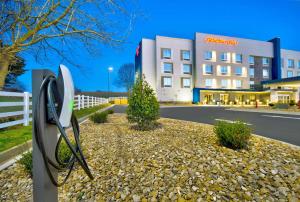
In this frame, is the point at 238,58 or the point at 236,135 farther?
the point at 238,58

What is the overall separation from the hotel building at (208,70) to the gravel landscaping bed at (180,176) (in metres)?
34.6

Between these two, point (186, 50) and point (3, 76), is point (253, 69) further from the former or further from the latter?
point (3, 76)

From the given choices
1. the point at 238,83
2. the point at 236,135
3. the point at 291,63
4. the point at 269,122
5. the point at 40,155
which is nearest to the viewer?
the point at 40,155

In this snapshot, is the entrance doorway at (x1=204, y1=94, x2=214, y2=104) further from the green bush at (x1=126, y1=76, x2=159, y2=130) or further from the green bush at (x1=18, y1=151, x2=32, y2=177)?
the green bush at (x1=18, y1=151, x2=32, y2=177)

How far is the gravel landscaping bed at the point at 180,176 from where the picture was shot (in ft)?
7.52

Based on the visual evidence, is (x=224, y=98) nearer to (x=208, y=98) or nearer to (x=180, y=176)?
(x=208, y=98)

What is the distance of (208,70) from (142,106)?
1499 inches

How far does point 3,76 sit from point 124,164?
6.99m

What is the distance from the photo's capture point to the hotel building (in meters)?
38.7

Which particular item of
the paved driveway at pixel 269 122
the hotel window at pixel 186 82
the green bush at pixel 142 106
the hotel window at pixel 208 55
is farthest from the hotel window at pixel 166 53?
the green bush at pixel 142 106

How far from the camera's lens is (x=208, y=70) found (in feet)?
133

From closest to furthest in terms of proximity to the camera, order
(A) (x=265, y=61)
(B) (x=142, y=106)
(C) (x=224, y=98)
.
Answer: (B) (x=142, y=106)
(C) (x=224, y=98)
(A) (x=265, y=61)

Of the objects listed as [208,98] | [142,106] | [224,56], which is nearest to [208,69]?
[224,56]

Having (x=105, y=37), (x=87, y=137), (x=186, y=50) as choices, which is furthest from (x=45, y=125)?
(x=186, y=50)
